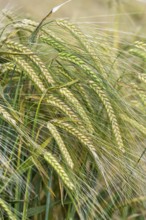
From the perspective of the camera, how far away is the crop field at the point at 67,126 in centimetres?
213

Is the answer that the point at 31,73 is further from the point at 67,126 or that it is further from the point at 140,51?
the point at 140,51

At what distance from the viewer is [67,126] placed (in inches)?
82.7

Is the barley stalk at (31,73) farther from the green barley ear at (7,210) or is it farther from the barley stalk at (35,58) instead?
the green barley ear at (7,210)

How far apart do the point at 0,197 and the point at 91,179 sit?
0.30m

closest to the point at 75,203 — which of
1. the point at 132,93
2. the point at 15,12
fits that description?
the point at 132,93

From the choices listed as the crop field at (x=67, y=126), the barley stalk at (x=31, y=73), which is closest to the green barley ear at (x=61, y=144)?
the crop field at (x=67, y=126)

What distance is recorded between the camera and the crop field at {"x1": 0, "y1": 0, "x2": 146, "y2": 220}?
213 cm

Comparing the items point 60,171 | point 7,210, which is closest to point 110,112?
point 60,171

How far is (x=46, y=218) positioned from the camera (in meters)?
2.21

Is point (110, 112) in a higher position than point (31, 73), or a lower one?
lower

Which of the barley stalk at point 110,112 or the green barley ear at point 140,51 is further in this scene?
the green barley ear at point 140,51

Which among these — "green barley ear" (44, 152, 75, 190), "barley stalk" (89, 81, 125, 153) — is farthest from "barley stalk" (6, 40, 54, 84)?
"green barley ear" (44, 152, 75, 190)

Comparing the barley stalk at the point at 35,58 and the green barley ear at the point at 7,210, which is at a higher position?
the barley stalk at the point at 35,58

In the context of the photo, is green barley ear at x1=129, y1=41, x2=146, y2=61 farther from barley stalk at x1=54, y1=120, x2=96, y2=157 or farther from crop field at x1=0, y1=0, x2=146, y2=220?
barley stalk at x1=54, y1=120, x2=96, y2=157
